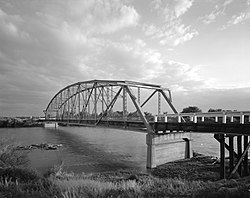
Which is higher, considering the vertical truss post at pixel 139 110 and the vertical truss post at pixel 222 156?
the vertical truss post at pixel 139 110

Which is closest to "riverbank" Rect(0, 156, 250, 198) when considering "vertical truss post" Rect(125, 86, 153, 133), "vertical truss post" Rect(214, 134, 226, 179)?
"vertical truss post" Rect(214, 134, 226, 179)

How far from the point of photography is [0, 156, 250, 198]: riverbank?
22.0ft

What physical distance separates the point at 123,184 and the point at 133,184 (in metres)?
0.56

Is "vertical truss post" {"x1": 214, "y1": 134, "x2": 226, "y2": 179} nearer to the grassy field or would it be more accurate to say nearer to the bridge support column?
the grassy field

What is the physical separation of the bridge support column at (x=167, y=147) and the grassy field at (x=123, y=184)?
126 centimetres

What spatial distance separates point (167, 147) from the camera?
2752 cm

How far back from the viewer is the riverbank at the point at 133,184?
6.71 metres

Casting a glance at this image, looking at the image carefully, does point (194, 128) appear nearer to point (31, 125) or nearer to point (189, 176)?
point (189, 176)

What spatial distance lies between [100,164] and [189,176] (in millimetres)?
11514

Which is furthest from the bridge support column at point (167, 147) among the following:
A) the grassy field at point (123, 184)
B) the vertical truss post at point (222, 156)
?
the vertical truss post at point (222, 156)

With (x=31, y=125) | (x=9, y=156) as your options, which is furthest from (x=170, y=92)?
(x=31, y=125)

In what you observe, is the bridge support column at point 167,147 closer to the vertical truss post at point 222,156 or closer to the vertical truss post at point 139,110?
the vertical truss post at point 139,110

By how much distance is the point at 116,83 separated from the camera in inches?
1439

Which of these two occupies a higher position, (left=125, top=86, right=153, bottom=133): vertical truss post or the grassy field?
(left=125, top=86, right=153, bottom=133): vertical truss post
